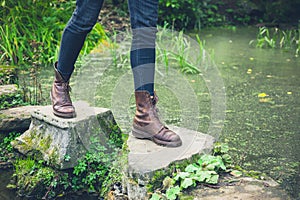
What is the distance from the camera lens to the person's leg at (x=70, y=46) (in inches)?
84.8

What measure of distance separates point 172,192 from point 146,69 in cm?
57

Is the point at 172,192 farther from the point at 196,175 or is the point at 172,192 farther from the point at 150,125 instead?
the point at 150,125

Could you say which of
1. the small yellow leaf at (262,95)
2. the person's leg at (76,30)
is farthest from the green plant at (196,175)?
the small yellow leaf at (262,95)

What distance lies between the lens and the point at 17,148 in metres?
2.61

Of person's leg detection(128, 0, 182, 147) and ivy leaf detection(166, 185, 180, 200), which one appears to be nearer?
ivy leaf detection(166, 185, 180, 200)

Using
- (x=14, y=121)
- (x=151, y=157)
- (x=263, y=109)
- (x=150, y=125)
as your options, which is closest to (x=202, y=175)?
(x=151, y=157)

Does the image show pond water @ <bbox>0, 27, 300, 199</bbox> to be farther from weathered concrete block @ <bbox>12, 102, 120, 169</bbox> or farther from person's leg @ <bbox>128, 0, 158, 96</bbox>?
person's leg @ <bbox>128, 0, 158, 96</bbox>

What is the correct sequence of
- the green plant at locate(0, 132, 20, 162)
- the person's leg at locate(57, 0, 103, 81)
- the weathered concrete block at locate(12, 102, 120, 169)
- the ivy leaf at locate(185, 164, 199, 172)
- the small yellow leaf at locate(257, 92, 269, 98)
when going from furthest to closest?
1. the small yellow leaf at locate(257, 92, 269, 98)
2. the green plant at locate(0, 132, 20, 162)
3. the weathered concrete block at locate(12, 102, 120, 169)
4. the person's leg at locate(57, 0, 103, 81)
5. the ivy leaf at locate(185, 164, 199, 172)

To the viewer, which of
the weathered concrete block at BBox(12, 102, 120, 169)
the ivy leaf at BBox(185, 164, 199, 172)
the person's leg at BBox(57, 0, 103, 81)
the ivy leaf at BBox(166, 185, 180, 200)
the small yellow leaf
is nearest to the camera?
the ivy leaf at BBox(166, 185, 180, 200)

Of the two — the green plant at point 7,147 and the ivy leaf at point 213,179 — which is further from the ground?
the ivy leaf at point 213,179

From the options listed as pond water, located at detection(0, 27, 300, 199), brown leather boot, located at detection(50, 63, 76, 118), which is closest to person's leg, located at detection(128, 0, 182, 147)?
brown leather boot, located at detection(50, 63, 76, 118)

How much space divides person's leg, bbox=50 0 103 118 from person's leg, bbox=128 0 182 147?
0.19m

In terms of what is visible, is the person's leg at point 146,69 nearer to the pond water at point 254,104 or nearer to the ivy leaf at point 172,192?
the ivy leaf at point 172,192

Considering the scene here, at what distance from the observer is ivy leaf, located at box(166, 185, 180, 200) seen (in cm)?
190
